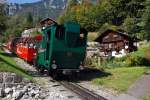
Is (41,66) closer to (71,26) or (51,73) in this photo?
(51,73)

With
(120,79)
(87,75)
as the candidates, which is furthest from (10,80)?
(87,75)

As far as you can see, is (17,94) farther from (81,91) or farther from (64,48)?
(64,48)

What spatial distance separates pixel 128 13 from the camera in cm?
9269

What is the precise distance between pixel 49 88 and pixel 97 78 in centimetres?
494

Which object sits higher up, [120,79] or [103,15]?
[103,15]

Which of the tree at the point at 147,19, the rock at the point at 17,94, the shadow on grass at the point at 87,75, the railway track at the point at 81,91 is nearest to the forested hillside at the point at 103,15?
the shadow on grass at the point at 87,75

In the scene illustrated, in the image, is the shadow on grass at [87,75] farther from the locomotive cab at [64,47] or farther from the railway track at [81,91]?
the railway track at [81,91]

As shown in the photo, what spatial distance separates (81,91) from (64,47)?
18.8ft

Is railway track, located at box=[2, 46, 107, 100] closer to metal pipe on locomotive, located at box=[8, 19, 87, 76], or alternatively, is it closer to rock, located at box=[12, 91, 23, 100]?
metal pipe on locomotive, located at box=[8, 19, 87, 76]

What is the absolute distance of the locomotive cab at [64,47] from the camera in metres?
29.5

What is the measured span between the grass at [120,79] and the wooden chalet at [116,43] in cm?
3026

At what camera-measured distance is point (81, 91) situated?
24594mm

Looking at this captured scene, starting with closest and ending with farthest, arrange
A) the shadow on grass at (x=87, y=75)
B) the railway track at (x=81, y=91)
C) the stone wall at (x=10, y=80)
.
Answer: the railway track at (x=81, y=91) < the stone wall at (x=10, y=80) < the shadow on grass at (x=87, y=75)

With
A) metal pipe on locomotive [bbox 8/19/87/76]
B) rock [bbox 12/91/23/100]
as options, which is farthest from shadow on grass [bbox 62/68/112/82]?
rock [bbox 12/91/23/100]
